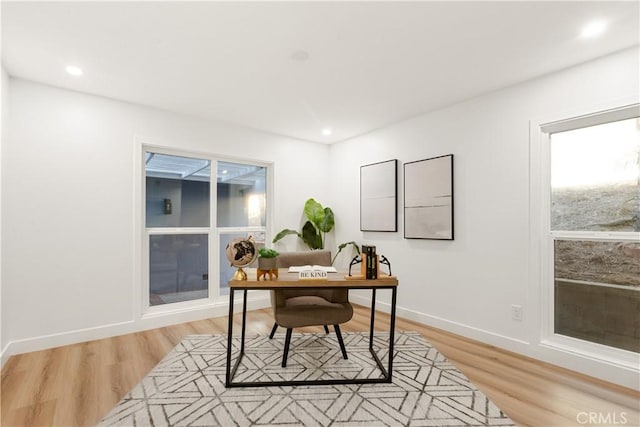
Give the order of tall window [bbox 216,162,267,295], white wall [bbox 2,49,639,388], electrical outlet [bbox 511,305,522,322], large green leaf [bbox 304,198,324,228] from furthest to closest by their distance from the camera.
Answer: large green leaf [bbox 304,198,324,228] < tall window [bbox 216,162,267,295] < electrical outlet [bbox 511,305,522,322] < white wall [bbox 2,49,639,388]

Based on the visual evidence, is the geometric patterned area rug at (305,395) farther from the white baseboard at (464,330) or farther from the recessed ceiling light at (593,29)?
the recessed ceiling light at (593,29)

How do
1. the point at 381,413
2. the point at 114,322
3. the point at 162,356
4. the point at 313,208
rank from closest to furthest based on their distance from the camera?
1. the point at 381,413
2. the point at 162,356
3. the point at 114,322
4. the point at 313,208

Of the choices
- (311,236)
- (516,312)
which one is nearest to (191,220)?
(311,236)

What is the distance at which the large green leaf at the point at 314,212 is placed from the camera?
452 cm

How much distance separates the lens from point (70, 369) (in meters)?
2.42

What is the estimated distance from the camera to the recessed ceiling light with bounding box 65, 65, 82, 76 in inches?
100

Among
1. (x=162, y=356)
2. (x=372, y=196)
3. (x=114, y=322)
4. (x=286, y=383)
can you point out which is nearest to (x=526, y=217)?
(x=372, y=196)

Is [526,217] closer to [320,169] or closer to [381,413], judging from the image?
[381,413]

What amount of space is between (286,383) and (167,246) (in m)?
2.36

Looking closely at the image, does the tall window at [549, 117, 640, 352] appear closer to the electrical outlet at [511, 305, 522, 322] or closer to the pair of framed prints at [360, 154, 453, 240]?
the electrical outlet at [511, 305, 522, 322]

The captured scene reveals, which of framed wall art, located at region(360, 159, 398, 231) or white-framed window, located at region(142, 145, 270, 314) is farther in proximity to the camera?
framed wall art, located at region(360, 159, 398, 231)

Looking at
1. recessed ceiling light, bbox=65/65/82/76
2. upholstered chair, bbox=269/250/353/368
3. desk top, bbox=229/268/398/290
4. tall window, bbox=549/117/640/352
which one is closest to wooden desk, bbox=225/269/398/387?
desk top, bbox=229/268/398/290

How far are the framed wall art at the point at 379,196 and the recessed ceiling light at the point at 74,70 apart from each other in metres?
3.23

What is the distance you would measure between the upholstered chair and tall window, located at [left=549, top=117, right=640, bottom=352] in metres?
1.84
